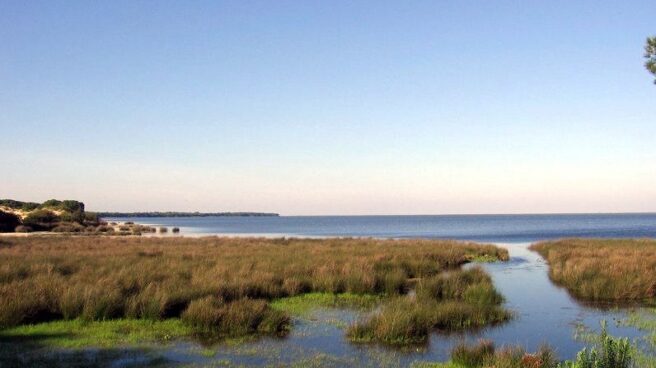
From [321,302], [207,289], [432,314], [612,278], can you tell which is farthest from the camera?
[612,278]

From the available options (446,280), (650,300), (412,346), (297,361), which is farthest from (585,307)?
(297,361)

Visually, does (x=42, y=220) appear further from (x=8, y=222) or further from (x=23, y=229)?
(x=23, y=229)

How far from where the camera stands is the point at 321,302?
2023 centimetres

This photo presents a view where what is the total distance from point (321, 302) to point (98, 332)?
8.32m

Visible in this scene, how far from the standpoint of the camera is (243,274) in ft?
72.9

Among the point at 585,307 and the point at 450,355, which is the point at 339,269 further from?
the point at 450,355

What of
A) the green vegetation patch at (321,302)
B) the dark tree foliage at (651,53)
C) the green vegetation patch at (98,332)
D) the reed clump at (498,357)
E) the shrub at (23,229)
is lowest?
the green vegetation patch at (321,302)

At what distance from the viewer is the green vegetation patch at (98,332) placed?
1326 centimetres

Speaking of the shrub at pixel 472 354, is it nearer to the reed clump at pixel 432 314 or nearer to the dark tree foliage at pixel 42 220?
the reed clump at pixel 432 314

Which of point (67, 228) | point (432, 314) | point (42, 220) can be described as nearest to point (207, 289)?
point (432, 314)

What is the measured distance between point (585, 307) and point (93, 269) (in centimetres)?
1909

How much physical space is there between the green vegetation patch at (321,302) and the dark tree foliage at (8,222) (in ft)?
215

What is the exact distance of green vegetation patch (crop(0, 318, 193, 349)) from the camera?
1326 cm

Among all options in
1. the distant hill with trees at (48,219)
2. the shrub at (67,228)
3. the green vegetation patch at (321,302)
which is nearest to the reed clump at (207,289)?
the green vegetation patch at (321,302)
